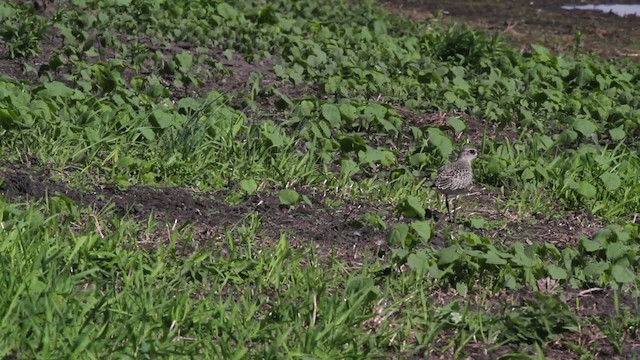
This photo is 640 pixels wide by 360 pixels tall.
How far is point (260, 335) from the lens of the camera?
549 centimetres

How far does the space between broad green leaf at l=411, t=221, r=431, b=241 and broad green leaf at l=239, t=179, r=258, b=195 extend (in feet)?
3.89

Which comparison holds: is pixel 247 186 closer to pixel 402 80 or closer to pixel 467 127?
pixel 467 127

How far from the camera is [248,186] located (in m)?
7.64

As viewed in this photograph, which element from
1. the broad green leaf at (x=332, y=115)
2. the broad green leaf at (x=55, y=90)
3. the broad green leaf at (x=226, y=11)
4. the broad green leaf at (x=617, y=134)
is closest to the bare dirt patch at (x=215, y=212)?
the broad green leaf at (x=55, y=90)

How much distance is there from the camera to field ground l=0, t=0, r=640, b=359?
5656 mm

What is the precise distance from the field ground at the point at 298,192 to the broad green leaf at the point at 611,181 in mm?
99

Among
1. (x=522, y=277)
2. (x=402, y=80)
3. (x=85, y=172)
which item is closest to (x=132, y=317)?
(x=522, y=277)

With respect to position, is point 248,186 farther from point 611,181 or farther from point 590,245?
point 611,181

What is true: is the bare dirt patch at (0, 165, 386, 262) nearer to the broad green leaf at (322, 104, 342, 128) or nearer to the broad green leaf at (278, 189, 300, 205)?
the broad green leaf at (278, 189, 300, 205)

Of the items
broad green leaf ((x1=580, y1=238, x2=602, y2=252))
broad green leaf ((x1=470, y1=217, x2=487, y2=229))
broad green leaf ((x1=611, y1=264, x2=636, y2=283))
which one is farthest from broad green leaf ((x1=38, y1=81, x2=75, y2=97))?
broad green leaf ((x1=611, y1=264, x2=636, y2=283))

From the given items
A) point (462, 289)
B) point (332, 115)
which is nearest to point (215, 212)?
point (462, 289)

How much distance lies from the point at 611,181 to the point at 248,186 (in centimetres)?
229

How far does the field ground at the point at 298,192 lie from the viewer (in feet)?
18.6

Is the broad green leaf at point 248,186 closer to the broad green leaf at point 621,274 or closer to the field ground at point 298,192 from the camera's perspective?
the field ground at point 298,192
